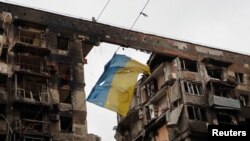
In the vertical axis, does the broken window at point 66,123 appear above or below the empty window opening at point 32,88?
below

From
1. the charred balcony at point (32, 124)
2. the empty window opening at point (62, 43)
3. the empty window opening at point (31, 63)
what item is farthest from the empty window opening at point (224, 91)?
the charred balcony at point (32, 124)

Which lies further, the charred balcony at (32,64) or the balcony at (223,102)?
the balcony at (223,102)

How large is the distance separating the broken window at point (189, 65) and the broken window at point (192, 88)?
188 cm

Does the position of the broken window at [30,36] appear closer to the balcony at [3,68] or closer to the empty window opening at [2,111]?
the balcony at [3,68]

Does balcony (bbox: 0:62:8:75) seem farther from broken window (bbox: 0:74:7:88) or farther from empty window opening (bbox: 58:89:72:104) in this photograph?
empty window opening (bbox: 58:89:72:104)

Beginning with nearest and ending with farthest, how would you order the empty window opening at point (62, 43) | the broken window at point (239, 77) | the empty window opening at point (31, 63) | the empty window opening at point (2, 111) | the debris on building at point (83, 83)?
the empty window opening at point (2, 111)
the debris on building at point (83, 83)
the empty window opening at point (31, 63)
the empty window opening at point (62, 43)
the broken window at point (239, 77)

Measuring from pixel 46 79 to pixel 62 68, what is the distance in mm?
2855

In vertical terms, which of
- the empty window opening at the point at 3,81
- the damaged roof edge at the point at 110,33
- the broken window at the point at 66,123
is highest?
the damaged roof edge at the point at 110,33

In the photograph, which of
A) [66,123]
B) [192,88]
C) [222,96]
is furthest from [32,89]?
[222,96]

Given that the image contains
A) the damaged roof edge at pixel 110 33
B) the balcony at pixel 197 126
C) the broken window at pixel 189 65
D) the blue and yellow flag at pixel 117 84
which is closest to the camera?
the blue and yellow flag at pixel 117 84

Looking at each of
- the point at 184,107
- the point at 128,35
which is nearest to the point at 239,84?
the point at 184,107

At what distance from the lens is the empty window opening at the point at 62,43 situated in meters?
48.5

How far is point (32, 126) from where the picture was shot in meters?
41.6

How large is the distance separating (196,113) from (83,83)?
44.1 ft
